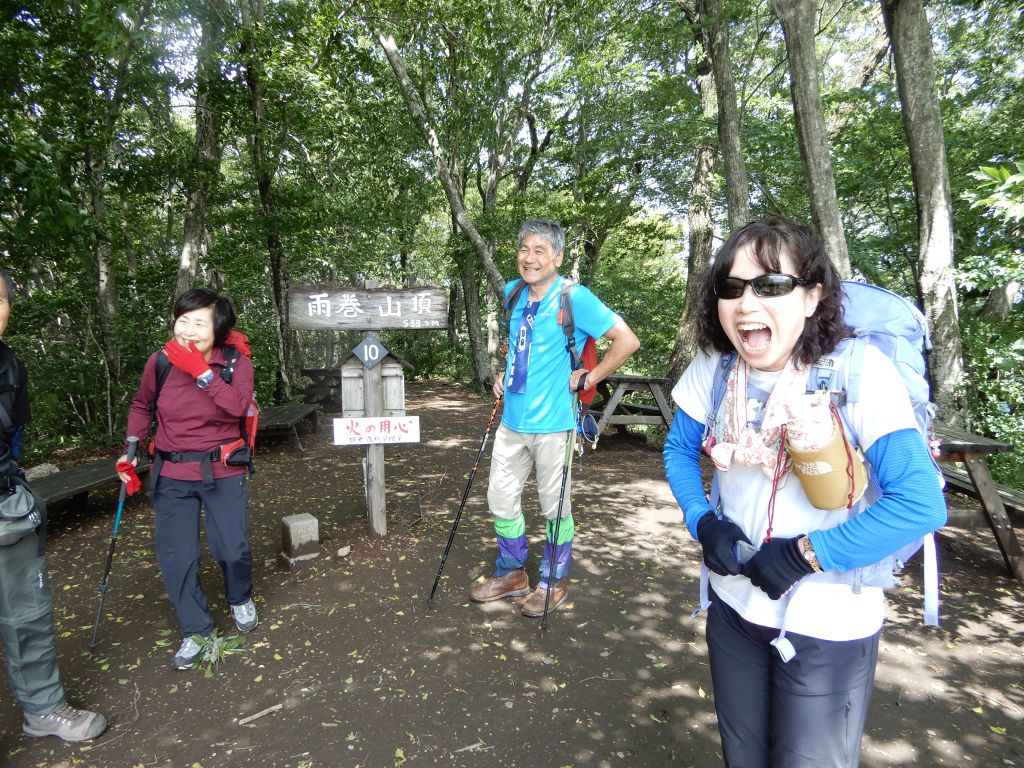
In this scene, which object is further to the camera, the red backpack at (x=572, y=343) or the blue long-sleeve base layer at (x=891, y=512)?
the red backpack at (x=572, y=343)

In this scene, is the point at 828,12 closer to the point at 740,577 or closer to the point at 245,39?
the point at 245,39

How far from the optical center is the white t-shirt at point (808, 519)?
3.98 feet

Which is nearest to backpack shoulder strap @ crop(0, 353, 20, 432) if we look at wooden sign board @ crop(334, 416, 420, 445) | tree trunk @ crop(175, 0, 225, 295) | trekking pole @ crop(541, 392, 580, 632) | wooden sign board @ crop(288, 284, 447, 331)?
wooden sign board @ crop(288, 284, 447, 331)

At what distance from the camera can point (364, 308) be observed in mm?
→ 4297

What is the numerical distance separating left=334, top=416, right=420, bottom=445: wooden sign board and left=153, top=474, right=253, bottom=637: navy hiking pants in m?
1.28

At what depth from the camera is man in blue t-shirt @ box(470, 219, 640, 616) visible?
3096 mm

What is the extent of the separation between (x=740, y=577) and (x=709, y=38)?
8124 mm

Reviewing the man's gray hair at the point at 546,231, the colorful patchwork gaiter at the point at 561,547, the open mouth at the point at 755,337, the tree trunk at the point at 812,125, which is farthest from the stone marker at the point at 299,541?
the tree trunk at the point at 812,125

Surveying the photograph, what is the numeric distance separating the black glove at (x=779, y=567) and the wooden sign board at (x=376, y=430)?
3196 mm

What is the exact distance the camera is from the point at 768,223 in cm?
140

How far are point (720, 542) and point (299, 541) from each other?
3420mm

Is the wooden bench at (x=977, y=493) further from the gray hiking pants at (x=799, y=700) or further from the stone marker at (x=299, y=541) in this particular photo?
the stone marker at (x=299, y=541)

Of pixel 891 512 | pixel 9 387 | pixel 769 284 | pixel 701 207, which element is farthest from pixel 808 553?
pixel 701 207

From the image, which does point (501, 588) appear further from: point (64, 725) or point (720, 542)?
point (720, 542)
